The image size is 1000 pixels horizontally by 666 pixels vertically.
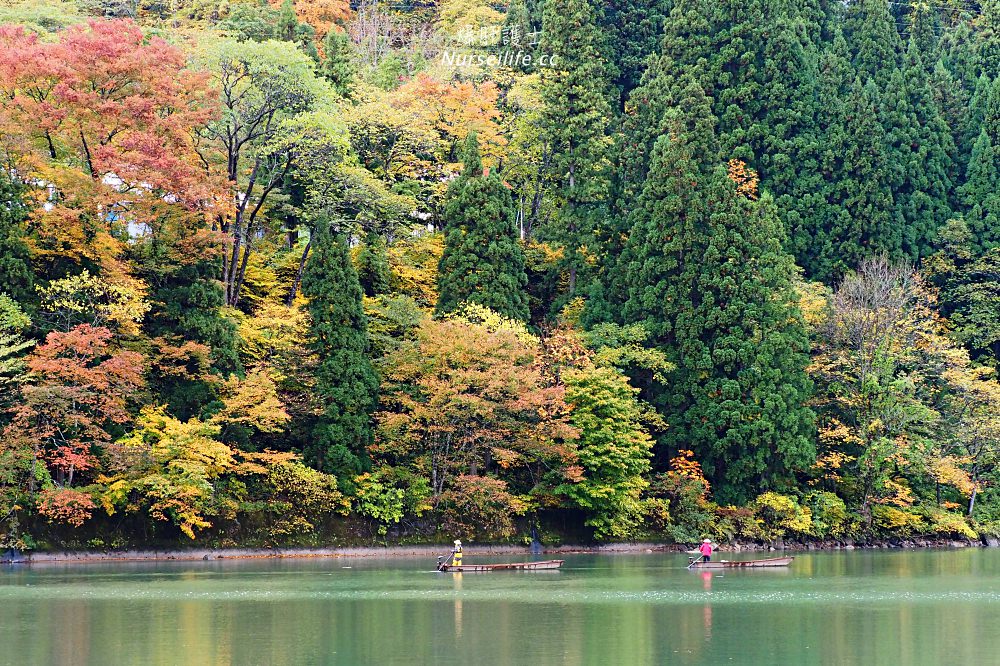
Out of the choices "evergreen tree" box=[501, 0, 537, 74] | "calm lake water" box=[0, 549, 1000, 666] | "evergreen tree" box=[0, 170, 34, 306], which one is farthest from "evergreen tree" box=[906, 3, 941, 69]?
"evergreen tree" box=[0, 170, 34, 306]

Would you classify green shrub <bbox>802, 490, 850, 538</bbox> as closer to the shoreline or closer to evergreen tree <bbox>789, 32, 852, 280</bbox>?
the shoreline

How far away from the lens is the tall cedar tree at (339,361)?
155 ft

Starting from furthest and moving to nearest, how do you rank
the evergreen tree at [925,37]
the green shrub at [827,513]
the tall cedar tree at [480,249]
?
the evergreen tree at [925,37], the tall cedar tree at [480,249], the green shrub at [827,513]

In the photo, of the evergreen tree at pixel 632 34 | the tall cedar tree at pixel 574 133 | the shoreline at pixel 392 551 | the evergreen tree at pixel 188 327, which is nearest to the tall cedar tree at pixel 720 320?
the shoreline at pixel 392 551

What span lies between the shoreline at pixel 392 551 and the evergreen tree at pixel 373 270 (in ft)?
36.7

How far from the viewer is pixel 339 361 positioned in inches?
1880

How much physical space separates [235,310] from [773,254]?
21781mm

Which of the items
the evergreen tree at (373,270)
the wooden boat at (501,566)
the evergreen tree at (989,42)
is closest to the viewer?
the wooden boat at (501,566)

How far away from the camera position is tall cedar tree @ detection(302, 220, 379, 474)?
155 feet

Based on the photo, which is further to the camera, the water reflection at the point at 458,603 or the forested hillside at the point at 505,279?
the forested hillside at the point at 505,279

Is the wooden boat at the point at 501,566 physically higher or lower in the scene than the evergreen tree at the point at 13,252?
lower

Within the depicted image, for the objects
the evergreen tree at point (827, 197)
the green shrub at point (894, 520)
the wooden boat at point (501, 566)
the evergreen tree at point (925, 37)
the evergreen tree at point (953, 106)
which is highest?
the evergreen tree at point (925, 37)

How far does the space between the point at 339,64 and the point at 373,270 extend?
552 inches

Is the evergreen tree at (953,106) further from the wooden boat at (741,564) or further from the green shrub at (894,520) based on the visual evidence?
the wooden boat at (741,564)
